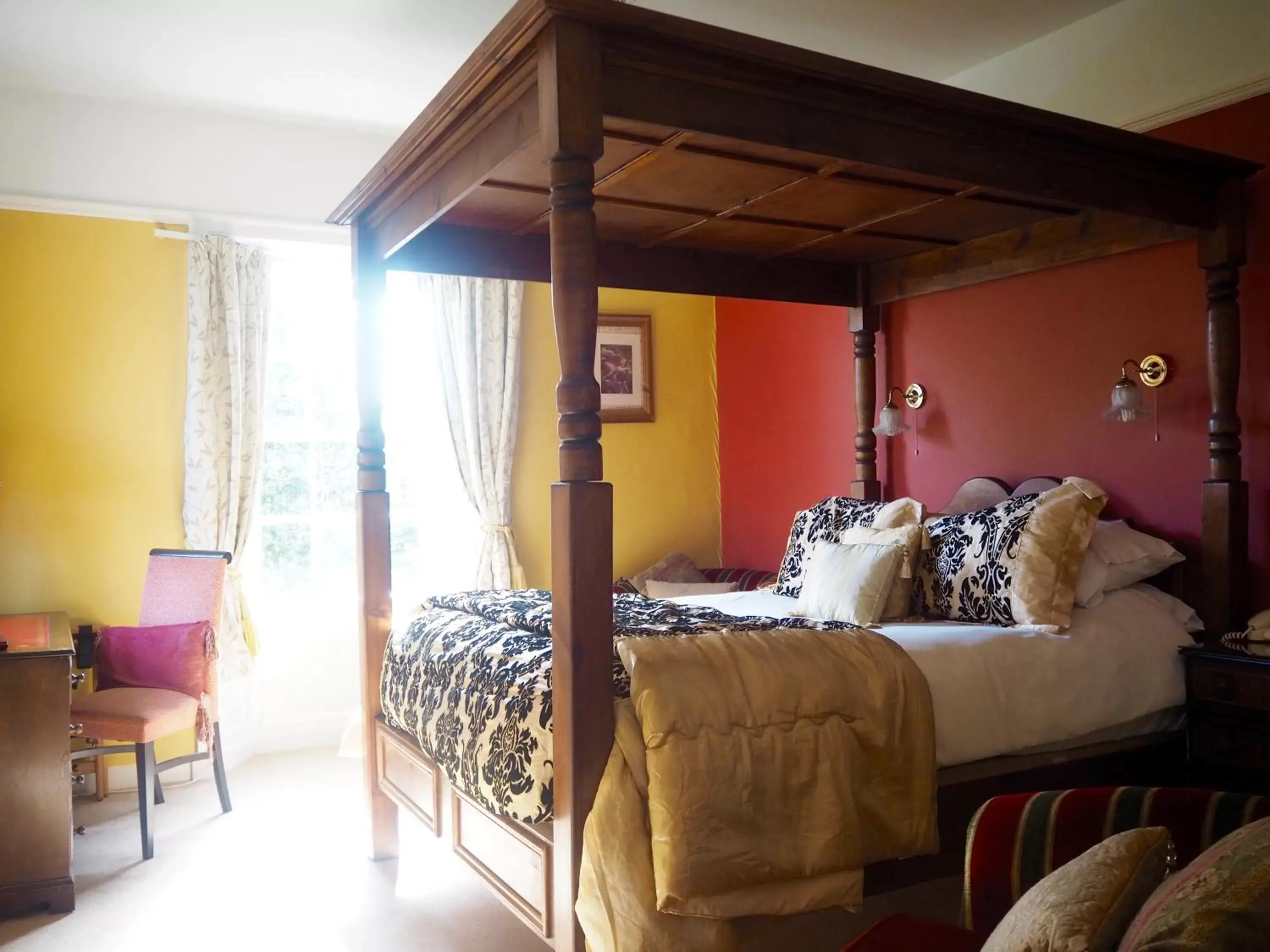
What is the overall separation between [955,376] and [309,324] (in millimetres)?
3149

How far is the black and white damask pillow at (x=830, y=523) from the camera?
375 centimetres

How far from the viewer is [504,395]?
5223 millimetres

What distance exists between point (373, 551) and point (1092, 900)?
2.77 meters

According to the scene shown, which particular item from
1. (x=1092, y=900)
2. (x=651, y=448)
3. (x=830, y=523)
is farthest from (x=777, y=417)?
(x=1092, y=900)

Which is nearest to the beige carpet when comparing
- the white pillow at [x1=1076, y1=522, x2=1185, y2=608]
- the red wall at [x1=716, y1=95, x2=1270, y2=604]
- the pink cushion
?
the pink cushion

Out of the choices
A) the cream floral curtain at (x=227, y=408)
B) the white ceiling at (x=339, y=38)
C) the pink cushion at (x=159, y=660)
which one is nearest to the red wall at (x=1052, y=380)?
the white ceiling at (x=339, y=38)

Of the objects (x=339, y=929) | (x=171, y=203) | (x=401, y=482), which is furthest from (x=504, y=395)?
(x=339, y=929)

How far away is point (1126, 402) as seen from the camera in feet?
11.3

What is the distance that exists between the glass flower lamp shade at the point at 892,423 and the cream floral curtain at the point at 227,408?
2.89 metres

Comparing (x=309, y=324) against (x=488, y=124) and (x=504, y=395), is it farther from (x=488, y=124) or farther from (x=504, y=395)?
(x=488, y=124)

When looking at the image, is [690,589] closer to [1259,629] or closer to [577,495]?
[1259,629]

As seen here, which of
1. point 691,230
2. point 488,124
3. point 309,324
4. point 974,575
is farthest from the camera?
point 309,324

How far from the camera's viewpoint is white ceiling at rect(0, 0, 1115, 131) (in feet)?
11.7

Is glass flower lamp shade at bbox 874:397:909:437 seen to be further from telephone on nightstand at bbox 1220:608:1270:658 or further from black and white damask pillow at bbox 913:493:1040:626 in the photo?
telephone on nightstand at bbox 1220:608:1270:658
